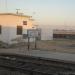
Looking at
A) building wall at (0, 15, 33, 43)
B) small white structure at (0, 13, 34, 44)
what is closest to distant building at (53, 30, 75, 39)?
small white structure at (0, 13, 34, 44)

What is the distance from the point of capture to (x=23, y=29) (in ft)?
144

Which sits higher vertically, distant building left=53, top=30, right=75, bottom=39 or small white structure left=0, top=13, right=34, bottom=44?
small white structure left=0, top=13, right=34, bottom=44

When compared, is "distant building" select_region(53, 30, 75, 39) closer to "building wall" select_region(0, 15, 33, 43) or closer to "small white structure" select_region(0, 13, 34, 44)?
"small white structure" select_region(0, 13, 34, 44)

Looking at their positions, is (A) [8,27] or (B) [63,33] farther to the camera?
(B) [63,33]

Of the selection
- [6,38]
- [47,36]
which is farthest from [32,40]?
[47,36]

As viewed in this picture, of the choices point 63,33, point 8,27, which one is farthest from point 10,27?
point 63,33

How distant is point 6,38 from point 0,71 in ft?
86.1

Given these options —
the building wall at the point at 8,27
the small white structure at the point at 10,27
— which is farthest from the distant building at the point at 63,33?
the building wall at the point at 8,27

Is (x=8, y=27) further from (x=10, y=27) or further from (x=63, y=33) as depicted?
(x=63, y=33)

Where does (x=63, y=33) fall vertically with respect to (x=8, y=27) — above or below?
below

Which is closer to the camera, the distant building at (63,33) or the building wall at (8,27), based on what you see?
the building wall at (8,27)

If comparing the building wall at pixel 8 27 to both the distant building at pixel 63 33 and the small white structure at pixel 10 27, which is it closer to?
the small white structure at pixel 10 27

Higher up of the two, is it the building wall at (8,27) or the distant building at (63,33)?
the building wall at (8,27)

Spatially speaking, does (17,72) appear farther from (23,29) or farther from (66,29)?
(66,29)
